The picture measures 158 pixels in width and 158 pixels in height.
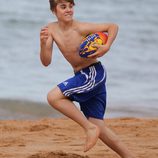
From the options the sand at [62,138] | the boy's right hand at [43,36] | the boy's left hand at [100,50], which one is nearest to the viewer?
the boy's left hand at [100,50]

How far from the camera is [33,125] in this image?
8742mm

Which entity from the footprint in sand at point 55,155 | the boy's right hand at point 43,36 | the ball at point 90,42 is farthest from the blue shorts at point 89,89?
the footprint in sand at point 55,155

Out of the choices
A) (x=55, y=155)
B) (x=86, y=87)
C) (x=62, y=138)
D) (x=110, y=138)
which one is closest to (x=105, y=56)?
(x=62, y=138)

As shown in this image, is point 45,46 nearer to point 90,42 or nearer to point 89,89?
point 90,42

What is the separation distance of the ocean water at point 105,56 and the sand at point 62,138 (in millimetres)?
1405

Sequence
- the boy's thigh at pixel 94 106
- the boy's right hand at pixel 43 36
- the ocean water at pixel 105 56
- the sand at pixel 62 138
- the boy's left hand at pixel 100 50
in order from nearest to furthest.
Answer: the boy's left hand at pixel 100 50 → the boy's right hand at pixel 43 36 → the boy's thigh at pixel 94 106 → the sand at pixel 62 138 → the ocean water at pixel 105 56

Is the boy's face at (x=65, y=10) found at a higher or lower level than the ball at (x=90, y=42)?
higher

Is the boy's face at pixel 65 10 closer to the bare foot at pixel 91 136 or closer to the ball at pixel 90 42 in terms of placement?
the ball at pixel 90 42

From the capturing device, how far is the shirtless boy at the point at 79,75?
6.19 meters

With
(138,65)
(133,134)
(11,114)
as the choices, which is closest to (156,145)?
(133,134)

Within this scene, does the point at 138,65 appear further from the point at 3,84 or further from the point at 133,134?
the point at 133,134

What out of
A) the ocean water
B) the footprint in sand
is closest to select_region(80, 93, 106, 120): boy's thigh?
the footprint in sand

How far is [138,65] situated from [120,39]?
3.86 m

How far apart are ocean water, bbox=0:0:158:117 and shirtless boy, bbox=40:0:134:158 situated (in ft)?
12.4
